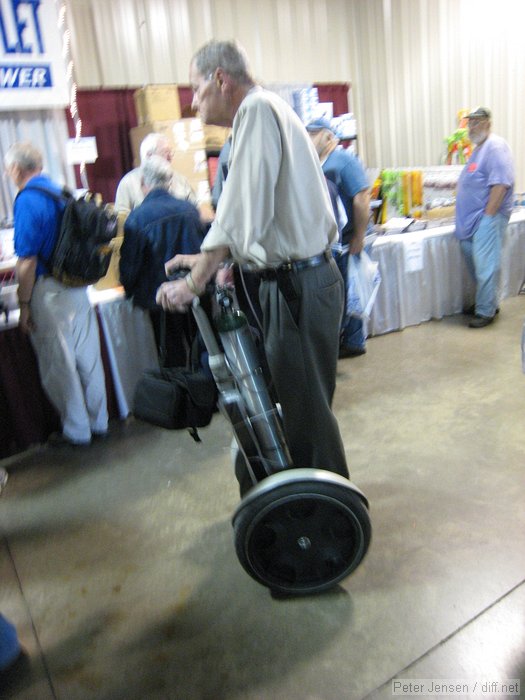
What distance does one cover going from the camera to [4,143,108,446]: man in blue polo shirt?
8.25ft

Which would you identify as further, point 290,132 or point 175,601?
point 175,601

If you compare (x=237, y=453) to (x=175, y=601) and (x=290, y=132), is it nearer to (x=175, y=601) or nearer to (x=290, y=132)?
(x=175, y=601)

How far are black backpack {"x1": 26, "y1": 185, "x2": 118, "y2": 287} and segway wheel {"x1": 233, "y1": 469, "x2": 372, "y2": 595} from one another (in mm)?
1518

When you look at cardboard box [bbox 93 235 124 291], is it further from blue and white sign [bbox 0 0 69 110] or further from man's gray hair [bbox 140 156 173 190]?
blue and white sign [bbox 0 0 69 110]

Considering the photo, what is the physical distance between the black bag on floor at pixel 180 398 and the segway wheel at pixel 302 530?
30 centimetres

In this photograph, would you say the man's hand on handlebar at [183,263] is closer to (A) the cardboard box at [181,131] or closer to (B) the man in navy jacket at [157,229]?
(B) the man in navy jacket at [157,229]

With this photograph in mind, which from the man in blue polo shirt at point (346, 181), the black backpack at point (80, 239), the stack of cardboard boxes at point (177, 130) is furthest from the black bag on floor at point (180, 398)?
the stack of cardboard boxes at point (177, 130)

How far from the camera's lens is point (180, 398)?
1.67m

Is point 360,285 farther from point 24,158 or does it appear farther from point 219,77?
point 219,77

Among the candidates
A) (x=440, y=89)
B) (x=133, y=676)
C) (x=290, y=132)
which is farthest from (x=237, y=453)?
(x=440, y=89)

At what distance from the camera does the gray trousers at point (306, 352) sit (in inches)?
60.6

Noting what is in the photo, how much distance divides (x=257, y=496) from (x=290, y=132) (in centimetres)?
94

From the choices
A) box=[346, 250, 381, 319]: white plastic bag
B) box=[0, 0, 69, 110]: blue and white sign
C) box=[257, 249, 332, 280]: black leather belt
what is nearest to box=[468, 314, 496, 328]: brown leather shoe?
box=[346, 250, 381, 319]: white plastic bag

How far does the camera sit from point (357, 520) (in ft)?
5.11
